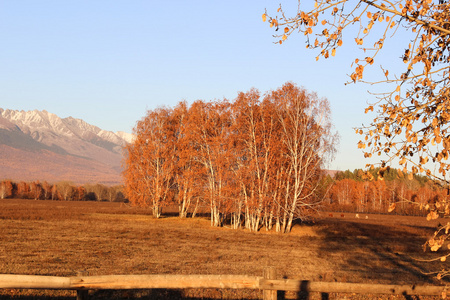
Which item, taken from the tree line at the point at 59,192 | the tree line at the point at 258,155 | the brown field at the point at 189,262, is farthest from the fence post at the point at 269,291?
the tree line at the point at 59,192

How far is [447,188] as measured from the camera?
5.52 m

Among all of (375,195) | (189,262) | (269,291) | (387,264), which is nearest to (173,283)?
(269,291)

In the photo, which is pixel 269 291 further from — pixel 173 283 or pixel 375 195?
pixel 375 195

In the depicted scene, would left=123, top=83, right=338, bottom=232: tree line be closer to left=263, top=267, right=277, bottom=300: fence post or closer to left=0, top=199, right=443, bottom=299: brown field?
left=0, top=199, right=443, bottom=299: brown field

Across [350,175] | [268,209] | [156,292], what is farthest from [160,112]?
[350,175]

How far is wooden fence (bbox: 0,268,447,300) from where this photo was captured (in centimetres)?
764

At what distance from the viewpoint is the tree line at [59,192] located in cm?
15700

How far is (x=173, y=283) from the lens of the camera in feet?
25.8

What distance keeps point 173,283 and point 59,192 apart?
Result: 164 metres

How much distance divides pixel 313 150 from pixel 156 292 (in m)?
32.7

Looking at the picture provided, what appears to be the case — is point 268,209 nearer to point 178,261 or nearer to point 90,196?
point 178,261

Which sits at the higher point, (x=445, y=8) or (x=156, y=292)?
(x=445, y=8)

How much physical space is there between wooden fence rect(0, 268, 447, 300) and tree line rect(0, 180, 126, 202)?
158m

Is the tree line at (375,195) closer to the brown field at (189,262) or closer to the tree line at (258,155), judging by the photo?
the tree line at (258,155)
